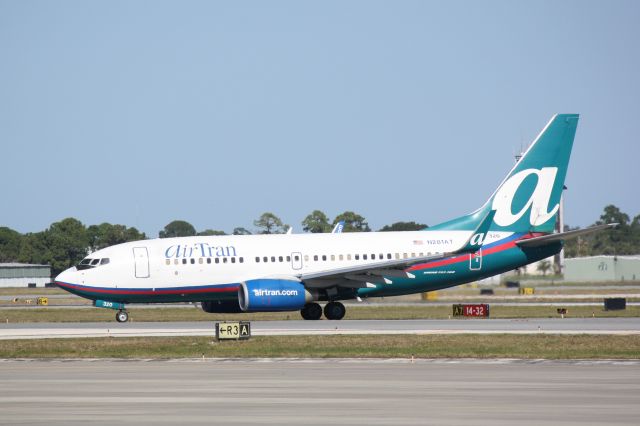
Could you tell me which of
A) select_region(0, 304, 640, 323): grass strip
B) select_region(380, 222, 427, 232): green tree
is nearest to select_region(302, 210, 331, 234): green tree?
select_region(380, 222, 427, 232): green tree

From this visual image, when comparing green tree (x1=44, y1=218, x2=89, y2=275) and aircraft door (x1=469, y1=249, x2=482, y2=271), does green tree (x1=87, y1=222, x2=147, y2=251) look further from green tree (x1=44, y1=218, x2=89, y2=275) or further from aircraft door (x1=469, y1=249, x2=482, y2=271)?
aircraft door (x1=469, y1=249, x2=482, y2=271)

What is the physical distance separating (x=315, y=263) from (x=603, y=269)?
3428 inches

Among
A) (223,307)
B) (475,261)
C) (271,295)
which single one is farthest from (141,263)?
(475,261)

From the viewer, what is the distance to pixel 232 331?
36938mm

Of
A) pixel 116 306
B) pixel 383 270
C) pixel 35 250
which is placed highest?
pixel 35 250

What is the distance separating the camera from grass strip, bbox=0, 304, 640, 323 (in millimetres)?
51875

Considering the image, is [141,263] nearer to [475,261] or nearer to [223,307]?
[223,307]

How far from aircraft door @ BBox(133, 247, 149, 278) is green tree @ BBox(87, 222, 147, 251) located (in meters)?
113

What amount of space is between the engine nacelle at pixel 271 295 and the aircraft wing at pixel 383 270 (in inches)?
42.3

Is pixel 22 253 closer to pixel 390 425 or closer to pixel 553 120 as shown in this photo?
pixel 553 120

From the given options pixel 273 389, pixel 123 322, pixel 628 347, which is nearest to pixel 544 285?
pixel 123 322

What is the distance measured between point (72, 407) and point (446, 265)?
31.4 metres

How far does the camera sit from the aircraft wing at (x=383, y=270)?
156 ft

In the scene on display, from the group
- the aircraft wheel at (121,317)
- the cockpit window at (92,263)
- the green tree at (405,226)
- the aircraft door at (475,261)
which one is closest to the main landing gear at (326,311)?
the aircraft door at (475,261)
